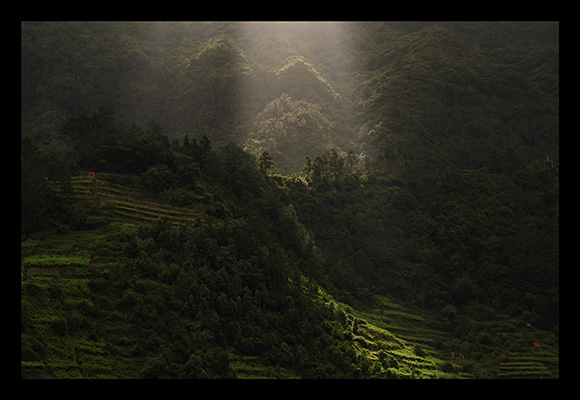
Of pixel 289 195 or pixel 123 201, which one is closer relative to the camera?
pixel 123 201

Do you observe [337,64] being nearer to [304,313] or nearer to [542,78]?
[542,78]

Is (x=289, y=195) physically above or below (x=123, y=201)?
above

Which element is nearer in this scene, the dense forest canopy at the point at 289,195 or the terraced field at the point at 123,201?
the dense forest canopy at the point at 289,195

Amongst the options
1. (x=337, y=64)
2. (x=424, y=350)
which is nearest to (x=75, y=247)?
(x=424, y=350)

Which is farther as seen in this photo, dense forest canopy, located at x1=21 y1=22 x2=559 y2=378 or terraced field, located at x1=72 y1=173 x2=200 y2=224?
terraced field, located at x1=72 y1=173 x2=200 y2=224
